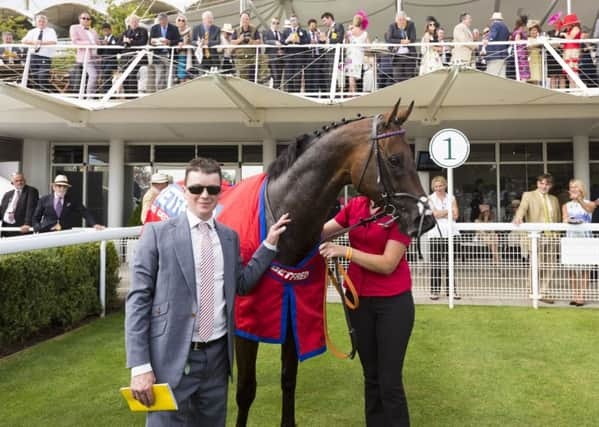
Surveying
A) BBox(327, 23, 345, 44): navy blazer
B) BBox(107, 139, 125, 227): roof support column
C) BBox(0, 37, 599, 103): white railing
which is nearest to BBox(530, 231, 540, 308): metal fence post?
BBox(0, 37, 599, 103): white railing

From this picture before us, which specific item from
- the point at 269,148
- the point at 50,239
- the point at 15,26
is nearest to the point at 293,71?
the point at 269,148

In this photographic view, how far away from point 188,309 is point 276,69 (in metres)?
8.10

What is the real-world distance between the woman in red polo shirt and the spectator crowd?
6.69m

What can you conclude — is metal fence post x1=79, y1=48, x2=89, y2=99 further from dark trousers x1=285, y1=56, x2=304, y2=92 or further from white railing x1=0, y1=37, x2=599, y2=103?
dark trousers x1=285, y1=56, x2=304, y2=92

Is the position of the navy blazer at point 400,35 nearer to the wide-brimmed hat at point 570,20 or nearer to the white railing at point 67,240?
the wide-brimmed hat at point 570,20

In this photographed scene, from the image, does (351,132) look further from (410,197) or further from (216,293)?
(216,293)

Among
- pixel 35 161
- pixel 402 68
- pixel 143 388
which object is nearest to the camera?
pixel 143 388

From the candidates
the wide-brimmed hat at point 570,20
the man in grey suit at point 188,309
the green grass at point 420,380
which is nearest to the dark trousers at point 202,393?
the man in grey suit at point 188,309

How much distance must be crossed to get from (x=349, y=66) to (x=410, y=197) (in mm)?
7563

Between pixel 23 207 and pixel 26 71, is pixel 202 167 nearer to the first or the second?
pixel 23 207

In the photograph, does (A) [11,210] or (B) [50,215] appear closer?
(B) [50,215]

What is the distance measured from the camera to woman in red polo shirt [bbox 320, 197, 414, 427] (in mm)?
2359

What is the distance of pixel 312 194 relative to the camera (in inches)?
95.4

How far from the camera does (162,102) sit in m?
9.02
